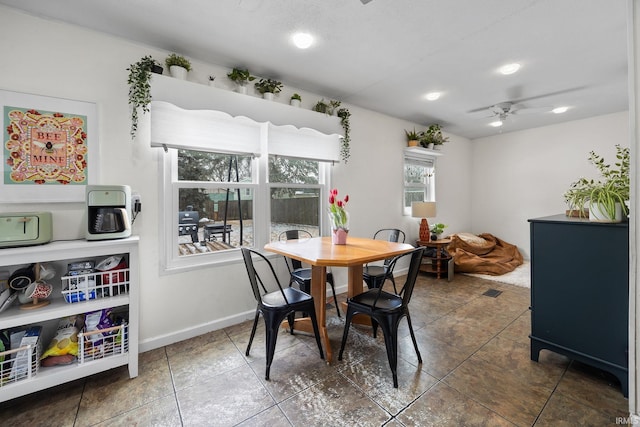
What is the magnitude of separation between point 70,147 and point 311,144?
2.10 m

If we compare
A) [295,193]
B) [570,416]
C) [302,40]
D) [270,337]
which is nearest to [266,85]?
[302,40]

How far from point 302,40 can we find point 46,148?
6.69 ft

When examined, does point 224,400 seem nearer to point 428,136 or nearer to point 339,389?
point 339,389

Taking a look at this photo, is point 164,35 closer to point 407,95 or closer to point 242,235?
point 242,235

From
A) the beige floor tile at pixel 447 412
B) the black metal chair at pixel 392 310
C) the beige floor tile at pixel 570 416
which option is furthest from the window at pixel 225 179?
the beige floor tile at pixel 570 416

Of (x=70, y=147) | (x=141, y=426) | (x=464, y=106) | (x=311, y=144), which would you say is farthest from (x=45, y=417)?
(x=464, y=106)

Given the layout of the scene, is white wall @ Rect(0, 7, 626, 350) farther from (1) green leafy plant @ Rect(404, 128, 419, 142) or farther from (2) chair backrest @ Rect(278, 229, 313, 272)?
(2) chair backrest @ Rect(278, 229, 313, 272)

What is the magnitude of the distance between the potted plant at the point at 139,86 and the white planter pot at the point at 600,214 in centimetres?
329

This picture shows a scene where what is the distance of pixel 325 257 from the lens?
197 cm

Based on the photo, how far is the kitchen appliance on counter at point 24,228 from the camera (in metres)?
1.58

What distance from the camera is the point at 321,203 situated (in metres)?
3.51

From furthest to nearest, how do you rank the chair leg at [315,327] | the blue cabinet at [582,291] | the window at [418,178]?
the window at [418,178] → the chair leg at [315,327] → the blue cabinet at [582,291]

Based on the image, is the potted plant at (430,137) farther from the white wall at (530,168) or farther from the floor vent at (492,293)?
the floor vent at (492,293)

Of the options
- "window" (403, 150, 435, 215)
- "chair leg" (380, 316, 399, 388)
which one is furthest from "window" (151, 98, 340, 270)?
"window" (403, 150, 435, 215)
